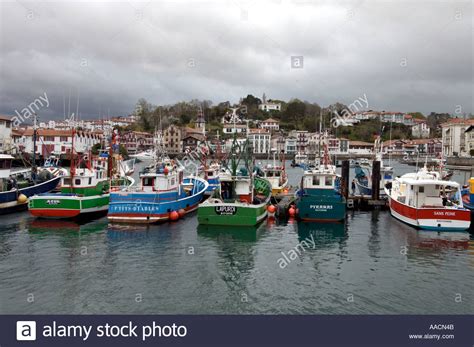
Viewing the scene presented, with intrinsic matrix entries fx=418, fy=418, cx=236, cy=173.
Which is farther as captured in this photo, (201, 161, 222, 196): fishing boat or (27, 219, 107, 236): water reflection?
(201, 161, 222, 196): fishing boat

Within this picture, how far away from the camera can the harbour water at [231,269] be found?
13.7 metres

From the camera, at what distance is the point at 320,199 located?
91.8 feet

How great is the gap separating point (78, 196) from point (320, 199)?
16011mm

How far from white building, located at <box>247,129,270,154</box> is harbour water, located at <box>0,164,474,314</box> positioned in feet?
377

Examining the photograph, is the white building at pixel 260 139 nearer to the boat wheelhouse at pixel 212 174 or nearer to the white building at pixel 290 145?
the white building at pixel 290 145

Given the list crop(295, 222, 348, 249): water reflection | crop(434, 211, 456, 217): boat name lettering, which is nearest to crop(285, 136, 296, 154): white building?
crop(295, 222, 348, 249): water reflection

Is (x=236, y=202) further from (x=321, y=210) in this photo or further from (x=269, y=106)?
(x=269, y=106)

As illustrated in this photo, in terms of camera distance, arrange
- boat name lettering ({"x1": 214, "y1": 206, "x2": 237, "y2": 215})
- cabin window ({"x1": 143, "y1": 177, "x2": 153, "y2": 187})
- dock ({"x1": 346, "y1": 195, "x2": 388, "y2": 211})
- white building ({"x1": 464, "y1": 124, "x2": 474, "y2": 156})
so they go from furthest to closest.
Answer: white building ({"x1": 464, "y1": 124, "x2": 474, "y2": 156}), dock ({"x1": 346, "y1": 195, "x2": 388, "y2": 211}), cabin window ({"x1": 143, "y1": 177, "x2": 153, "y2": 187}), boat name lettering ({"x1": 214, "y1": 206, "x2": 237, "y2": 215})

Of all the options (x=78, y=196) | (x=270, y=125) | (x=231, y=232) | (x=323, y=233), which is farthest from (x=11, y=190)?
(x=270, y=125)

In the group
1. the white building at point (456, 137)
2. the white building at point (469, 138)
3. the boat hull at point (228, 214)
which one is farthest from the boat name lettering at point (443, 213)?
the white building at point (456, 137)

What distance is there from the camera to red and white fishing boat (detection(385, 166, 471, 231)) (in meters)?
24.6

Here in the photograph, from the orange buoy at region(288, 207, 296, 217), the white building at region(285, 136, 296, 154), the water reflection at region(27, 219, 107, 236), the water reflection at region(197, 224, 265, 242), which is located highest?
the white building at region(285, 136, 296, 154)

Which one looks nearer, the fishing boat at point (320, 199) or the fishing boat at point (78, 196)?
the fishing boat at point (78, 196)

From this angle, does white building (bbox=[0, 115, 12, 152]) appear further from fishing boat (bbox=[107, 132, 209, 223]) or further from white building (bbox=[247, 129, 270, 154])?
white building (bbox=[247, 129, 270, 154])
